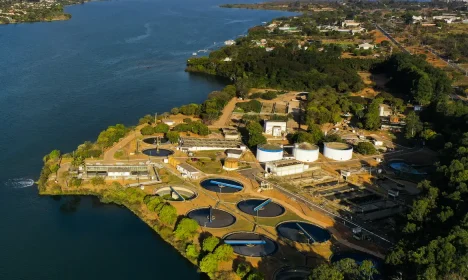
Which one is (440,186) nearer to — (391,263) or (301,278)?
(391,263)

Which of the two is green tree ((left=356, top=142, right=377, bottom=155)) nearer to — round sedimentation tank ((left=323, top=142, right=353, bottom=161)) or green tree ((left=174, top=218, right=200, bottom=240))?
round sedimentation tank ((left=323, top=142, right=353, bottom=161))

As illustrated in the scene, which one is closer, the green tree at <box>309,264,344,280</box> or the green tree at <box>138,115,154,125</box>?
the green tree at <box>309,264,344,280</box>

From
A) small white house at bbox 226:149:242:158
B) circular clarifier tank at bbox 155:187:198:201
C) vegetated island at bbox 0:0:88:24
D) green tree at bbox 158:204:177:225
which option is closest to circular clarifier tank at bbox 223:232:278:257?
green tree at bbox 158:204:177:225

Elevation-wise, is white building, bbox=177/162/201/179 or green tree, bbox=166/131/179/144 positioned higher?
green tree, bbox=166/131/179/144

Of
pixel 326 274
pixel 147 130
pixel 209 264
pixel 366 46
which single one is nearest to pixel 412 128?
pixel 147 130

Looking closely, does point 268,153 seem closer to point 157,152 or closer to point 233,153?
point 233,153

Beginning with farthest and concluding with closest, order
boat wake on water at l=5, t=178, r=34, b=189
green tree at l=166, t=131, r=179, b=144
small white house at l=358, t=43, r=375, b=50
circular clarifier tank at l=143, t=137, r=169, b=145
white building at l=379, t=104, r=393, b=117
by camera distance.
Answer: small white house at l=358, t=43, r=375, b=50 → white building at l=379, t=104, r=393, b=117 → circular clarifier tank at l=143, t=137, r=169, b=145 → green tree at l=166, t=131, r=179, b=144 → boat wake on water at l=5, t=178, r=34, b=189

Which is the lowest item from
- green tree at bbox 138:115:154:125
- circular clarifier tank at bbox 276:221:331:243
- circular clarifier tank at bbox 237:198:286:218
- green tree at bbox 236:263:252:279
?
circular clarifier tank at bbox 276:221:331:243

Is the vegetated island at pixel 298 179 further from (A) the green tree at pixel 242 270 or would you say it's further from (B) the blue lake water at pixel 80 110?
(B) the blue lake water at pixel 80 110
